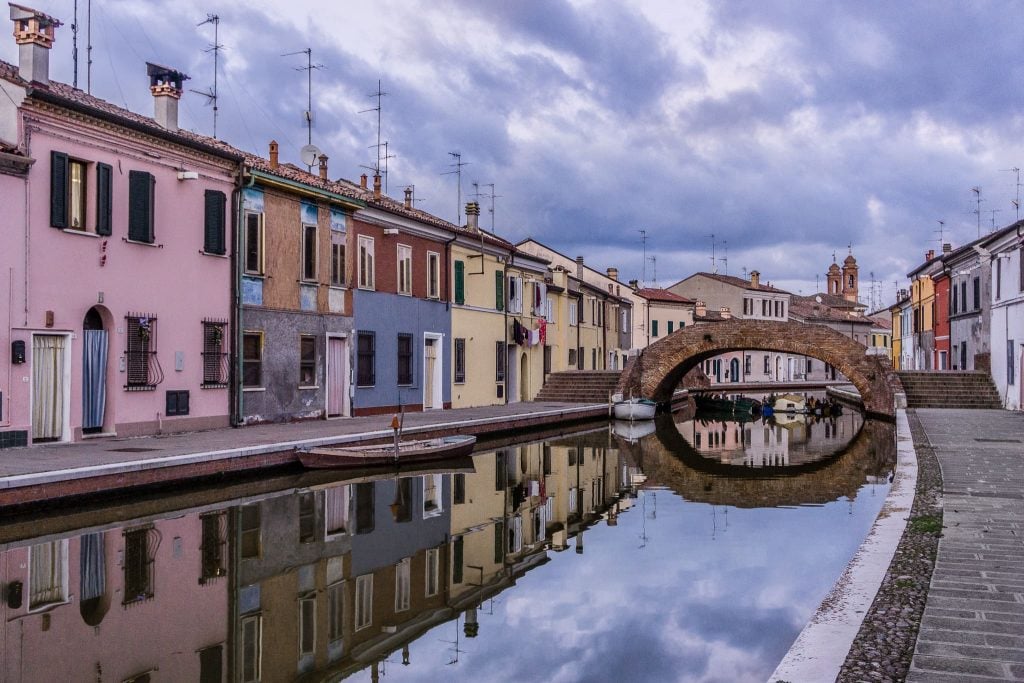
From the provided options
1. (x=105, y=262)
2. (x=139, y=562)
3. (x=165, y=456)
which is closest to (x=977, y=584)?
(x=139, y=562)

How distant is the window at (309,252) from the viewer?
85.1 feet

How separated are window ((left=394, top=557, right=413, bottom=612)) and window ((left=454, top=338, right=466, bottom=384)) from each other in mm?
Answer: 23816

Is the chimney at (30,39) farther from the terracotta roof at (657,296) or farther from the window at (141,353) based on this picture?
the terracotta roof at (657,296)

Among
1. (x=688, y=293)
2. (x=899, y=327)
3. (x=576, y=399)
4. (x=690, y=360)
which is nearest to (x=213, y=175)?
(x=576, y=399)

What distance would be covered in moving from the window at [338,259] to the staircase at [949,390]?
74.6ft

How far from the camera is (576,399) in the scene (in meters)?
42.8

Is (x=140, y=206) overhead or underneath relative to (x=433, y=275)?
overhead

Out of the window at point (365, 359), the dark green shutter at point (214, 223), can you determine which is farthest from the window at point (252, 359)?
the window at point (365, 359)

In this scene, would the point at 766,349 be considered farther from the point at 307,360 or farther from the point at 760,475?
the point at 307,360

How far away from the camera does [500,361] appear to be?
130ft

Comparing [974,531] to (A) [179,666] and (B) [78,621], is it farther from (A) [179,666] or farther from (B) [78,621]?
(B) [78,621]

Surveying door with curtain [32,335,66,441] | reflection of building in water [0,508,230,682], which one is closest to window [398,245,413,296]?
door with curtain [32,335,66,441]

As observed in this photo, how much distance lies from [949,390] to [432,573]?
31.8 metres

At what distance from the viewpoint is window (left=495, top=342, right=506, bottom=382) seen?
39.2 meters
